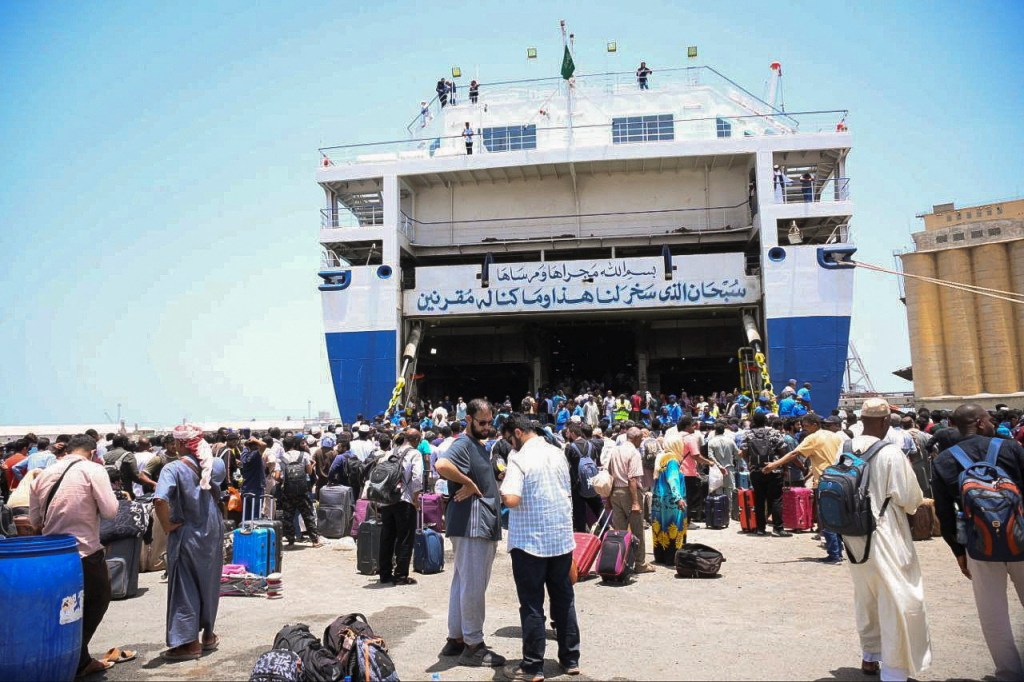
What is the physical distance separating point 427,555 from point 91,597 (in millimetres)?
3285

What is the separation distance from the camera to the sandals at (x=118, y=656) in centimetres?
438

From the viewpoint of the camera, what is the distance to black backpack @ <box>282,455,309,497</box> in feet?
27.4

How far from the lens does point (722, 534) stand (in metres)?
8.81

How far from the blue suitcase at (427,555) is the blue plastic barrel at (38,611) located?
11.9 ft

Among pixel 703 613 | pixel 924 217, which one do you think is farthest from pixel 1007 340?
pixel 703 613

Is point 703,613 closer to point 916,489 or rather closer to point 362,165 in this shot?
point 916,489

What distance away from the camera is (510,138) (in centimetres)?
2166

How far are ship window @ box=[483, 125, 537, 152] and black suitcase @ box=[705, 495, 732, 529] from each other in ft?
47.8

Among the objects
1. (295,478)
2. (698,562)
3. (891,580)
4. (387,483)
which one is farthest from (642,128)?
(891,580)

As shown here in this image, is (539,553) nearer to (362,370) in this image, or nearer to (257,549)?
(257,549)

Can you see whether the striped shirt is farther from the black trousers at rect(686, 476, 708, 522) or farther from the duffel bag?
the black trousers at rect(686, 476, 708, 522)

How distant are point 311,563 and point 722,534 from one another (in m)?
4.84

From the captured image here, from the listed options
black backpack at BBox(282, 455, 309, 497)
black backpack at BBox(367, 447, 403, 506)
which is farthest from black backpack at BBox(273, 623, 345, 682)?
black backpack at BBox(282, 455, 309, 497)

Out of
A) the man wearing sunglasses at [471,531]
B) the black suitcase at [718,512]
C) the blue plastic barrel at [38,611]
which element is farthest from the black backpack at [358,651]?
the black suitcase at [718,512]
